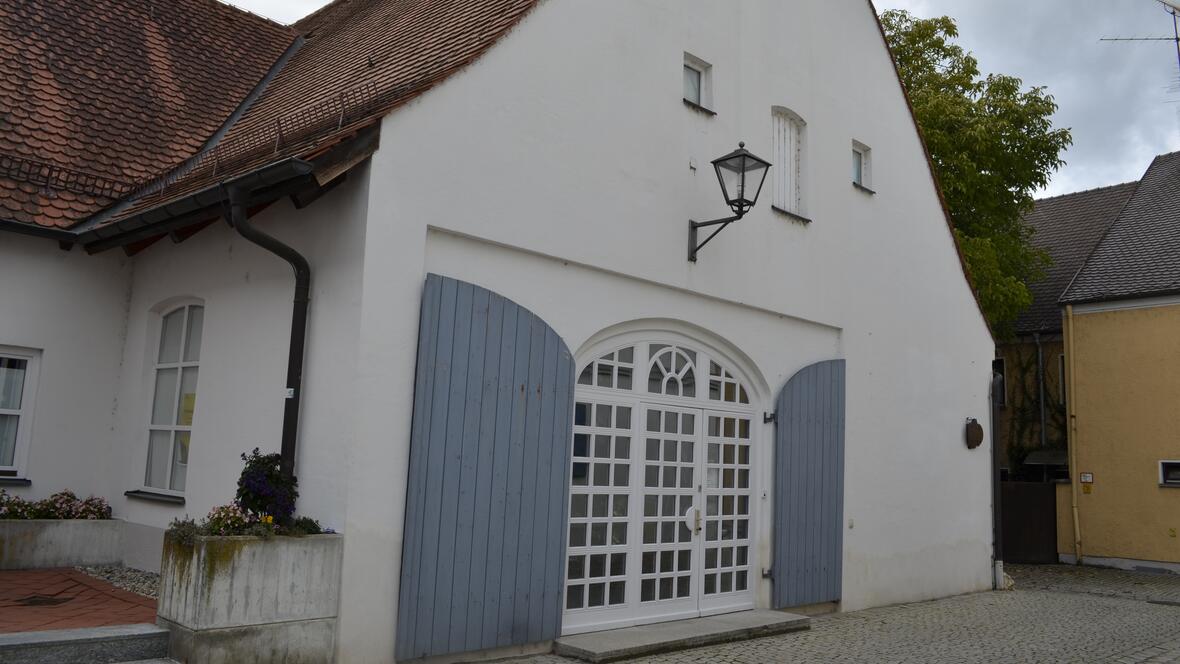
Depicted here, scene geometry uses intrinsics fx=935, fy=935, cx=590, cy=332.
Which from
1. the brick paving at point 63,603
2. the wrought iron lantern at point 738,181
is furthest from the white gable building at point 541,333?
the brick paving at point 63,603

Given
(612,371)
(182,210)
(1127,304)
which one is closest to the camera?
(182,210)

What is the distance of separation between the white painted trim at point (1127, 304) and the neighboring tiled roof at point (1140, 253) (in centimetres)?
14

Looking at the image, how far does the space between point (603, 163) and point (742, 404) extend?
305 cm

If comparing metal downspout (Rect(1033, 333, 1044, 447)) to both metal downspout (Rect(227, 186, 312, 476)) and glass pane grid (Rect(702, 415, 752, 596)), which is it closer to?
glass pane grid (Rect(702, 415, 752, 596))

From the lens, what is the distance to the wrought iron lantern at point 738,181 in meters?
8.48

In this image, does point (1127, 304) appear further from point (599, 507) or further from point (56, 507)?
point (56, 507)

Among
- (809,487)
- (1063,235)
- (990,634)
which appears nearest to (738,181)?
(809,487)

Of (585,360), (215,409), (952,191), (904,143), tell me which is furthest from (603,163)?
(952,191)

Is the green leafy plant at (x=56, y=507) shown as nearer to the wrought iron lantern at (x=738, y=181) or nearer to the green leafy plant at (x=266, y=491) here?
the green leafy plant at (x=266, y=491)

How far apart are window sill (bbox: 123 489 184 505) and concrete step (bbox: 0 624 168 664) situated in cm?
235

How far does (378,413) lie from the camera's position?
643 centimetres

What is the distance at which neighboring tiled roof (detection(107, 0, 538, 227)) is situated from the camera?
285 inches

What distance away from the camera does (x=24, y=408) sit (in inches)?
346

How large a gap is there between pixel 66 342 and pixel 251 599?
184 inches
